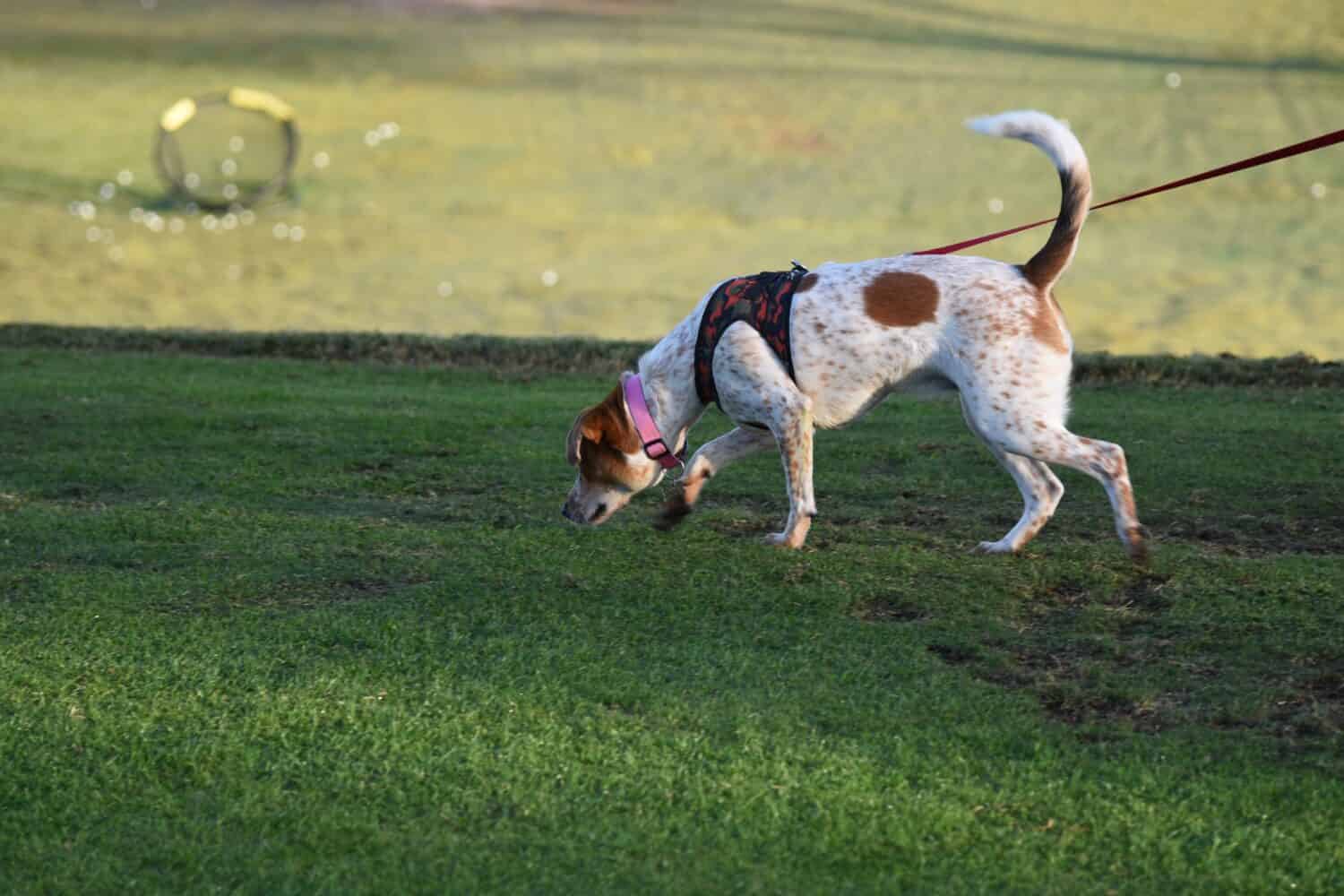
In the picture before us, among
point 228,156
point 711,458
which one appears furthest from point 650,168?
point 711,458

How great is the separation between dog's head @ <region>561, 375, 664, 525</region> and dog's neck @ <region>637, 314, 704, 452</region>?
107mm

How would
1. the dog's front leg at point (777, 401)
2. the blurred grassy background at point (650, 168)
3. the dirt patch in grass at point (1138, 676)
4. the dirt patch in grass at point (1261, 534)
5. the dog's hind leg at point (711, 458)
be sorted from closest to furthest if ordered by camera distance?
the dirt patch in grass at point (1138, 676)
the dog's front leg at point (777, 401)
the dirt patch in grass at point (1261, 534)
the dog's hind leg at point (711, 458)
the blurred grassy background at point (650, 168)

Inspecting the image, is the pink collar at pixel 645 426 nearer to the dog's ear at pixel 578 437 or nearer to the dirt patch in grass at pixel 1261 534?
the dog's ear at pixel 578 437

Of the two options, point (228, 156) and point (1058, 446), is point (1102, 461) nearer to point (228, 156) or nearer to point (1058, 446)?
point (1058, 446)

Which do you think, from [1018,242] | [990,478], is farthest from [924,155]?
[990,478]

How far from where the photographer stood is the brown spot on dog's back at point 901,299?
471cm

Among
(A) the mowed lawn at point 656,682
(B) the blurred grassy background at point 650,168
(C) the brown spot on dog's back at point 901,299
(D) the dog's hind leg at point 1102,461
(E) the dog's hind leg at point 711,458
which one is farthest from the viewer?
(B) the blurred grassy background at point 650,168

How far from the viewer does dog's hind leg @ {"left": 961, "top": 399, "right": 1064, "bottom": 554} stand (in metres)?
4.91

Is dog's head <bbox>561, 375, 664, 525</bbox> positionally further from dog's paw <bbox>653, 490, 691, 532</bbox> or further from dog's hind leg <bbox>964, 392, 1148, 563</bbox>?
dog's hind leg <bbox>964, 392, 1148, 563</bbox>

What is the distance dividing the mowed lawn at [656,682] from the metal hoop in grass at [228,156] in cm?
858

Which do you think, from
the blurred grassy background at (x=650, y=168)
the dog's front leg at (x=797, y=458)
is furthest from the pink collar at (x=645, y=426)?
the blurred grassy background at (x=650, y=168)

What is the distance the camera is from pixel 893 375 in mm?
4820

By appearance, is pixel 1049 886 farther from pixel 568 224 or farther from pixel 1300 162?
pixel 1300 162

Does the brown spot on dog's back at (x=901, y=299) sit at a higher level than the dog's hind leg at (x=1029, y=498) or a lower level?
higher
